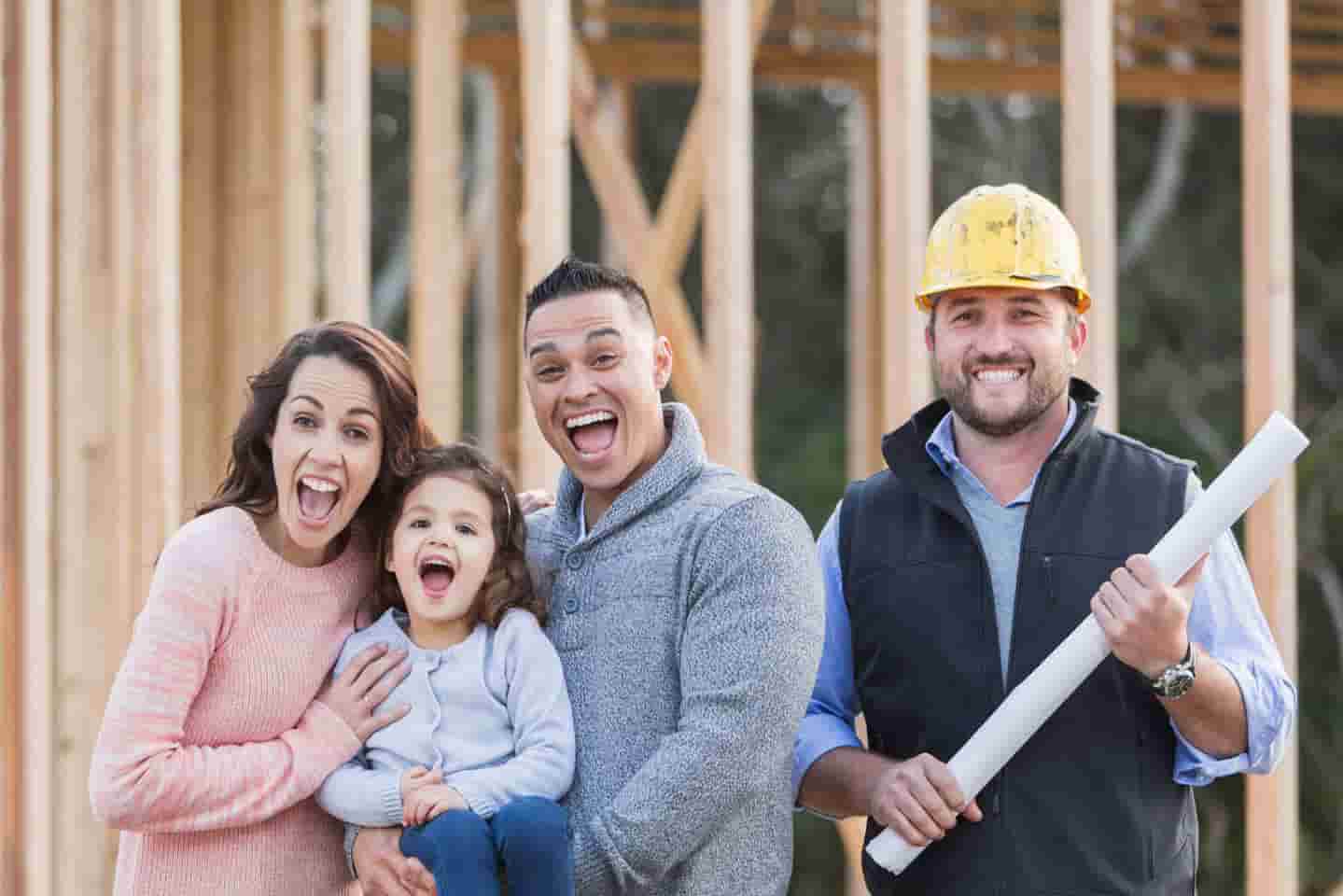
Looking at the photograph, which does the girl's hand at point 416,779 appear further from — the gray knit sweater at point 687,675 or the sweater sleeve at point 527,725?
the gray knit sweater at point 687,675

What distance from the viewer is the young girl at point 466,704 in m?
2.33

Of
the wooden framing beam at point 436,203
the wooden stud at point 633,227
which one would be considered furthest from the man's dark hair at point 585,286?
the wooden stud at point 633,227

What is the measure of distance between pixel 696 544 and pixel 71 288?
281cm

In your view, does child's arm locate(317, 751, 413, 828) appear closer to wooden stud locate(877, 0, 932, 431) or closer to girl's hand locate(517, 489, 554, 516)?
girl's hand locate(517, 489, 554, 516)

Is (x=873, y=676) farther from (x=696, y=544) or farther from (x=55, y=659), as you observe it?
(x=55, y=659)

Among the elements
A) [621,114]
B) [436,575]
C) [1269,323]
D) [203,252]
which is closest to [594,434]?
[436,575]

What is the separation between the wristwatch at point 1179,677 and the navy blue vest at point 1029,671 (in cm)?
17

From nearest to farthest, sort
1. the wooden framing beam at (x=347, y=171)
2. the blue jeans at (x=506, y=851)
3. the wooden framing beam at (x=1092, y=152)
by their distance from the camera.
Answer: the blue jeans at (x=506, y=851) < the wooden framing beam at (x=1092, y=152) < the wooden framing beam at (x=347, y=171)

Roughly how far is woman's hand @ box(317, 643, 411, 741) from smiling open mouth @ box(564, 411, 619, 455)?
41cm

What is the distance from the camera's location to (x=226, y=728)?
255 cm

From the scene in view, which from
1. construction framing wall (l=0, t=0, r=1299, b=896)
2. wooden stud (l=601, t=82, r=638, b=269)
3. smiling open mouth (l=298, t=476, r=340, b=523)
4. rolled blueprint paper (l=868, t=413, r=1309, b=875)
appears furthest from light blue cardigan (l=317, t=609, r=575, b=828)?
wooden stud (l=601, t=82, r=638, b=269)

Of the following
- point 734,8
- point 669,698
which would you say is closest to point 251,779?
point 669,698

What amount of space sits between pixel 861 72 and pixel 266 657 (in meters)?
5.76

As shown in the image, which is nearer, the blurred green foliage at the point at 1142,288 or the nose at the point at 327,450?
the nose at the point at 327,450
